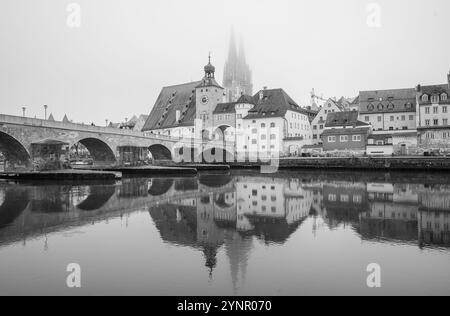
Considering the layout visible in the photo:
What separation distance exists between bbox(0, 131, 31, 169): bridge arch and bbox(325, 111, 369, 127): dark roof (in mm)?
49394

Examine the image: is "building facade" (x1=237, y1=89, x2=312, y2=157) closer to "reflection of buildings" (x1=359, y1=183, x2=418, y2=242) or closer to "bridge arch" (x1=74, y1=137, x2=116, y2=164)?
"bridge arch" (x1=74, y1=137, x2=116, y2=164)

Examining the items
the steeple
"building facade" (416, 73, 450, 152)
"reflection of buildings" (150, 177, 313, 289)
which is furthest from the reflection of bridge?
the steeple

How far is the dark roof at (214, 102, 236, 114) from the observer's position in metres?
81.3

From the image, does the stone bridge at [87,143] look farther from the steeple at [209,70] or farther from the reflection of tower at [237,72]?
the reflection of tower at [237,72]

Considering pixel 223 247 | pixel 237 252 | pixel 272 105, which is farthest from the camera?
pixel 272 105

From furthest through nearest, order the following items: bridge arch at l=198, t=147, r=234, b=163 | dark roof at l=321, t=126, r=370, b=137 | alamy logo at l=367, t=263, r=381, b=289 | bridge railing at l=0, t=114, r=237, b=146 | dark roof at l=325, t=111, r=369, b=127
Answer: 1. bridge arch at l=198, t=147, r=234, b=163
2. dark roof at l=325, t=111, r=369, b=127
3. dark roof at l=321, t=126, r=370, b=137
4. bridge railing at l=0, t=114, r=237, b=146
5. alamy logo at l=367, t=263, r=381, b=289

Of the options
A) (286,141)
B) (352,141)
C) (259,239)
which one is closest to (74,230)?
(259,239)

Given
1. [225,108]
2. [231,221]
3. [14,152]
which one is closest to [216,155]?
[225,108]

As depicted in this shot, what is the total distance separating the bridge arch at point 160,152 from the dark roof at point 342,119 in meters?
28.3

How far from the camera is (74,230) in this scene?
1355cm

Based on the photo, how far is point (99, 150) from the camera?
5188cm

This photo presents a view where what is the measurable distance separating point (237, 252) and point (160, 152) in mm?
58509

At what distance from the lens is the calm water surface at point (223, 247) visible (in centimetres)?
817

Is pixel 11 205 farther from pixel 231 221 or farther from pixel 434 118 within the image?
pixel 434 118
